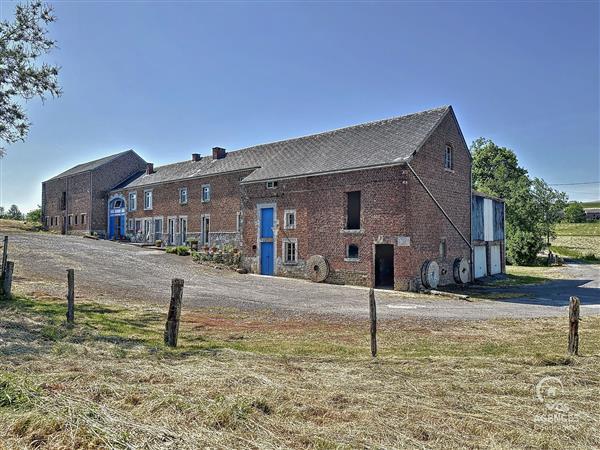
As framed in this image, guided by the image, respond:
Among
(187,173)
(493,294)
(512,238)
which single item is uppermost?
(187,173)

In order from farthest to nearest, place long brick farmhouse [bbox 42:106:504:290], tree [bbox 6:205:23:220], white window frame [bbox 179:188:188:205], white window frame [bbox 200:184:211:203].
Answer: tree [bbox 6:205:23:220], white window frame [bbox 179:188:188:205], white window frame [bbox 200:184:211:203], long brick farmhouse [bbox 42:106:504:290]

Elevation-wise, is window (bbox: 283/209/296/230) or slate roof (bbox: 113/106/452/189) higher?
slate roof (bbox: 113/106/452/189)

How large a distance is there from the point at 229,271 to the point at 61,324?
55.0ft

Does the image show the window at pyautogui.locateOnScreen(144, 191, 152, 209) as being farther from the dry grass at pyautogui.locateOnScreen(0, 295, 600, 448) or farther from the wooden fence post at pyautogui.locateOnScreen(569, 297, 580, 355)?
the wooden fence post at pyautogui.locateOnScreen(569, 297, 580, 355)

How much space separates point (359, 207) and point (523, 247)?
75.5 ft

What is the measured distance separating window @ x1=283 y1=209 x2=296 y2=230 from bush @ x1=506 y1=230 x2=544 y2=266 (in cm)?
2358

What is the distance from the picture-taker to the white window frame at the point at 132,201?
40.9 meters

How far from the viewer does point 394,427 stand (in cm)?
433

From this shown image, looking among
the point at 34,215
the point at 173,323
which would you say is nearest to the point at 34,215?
the point at 34,215

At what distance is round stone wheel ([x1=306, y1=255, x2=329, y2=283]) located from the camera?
→ 2244 centimetres

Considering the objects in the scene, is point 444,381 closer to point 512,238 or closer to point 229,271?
point 229,271

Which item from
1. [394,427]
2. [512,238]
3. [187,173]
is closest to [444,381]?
[394,427]

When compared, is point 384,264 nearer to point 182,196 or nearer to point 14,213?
point 182,196

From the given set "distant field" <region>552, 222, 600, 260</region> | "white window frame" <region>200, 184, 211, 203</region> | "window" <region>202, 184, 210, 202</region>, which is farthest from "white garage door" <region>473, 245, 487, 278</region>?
"distant field" <region>552, 222, 600, 260</region>
